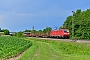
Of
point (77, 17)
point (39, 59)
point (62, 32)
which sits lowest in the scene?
point (39, 59)

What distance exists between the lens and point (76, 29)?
3179 inches

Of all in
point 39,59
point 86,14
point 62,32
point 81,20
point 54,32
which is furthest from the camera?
point 86,14

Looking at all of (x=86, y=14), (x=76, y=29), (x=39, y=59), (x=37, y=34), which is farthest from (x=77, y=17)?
(x=39, y=59)

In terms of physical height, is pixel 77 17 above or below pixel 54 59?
above

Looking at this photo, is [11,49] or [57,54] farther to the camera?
[11,49]

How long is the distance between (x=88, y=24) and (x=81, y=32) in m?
3.21

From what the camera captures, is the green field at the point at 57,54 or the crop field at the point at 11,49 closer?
the green field at the point at 57,54

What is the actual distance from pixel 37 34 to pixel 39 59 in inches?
2958

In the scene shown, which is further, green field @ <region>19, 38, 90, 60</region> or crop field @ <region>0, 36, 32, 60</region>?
crop field @ <region>0, 36, 32, 60</region>

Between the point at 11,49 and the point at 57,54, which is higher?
the point at 11,49

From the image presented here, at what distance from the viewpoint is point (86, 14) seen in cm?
8756

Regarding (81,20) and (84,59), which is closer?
(84,59)

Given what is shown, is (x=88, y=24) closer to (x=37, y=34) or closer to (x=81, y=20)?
(x=81, y=20)

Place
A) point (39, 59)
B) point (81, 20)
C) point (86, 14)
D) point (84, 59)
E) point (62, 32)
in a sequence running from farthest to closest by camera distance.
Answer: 1. point (86, 14)
2. point (81, 20)
3. point (62, 32)
4. point (39, 59)
5. point (84, 59)
